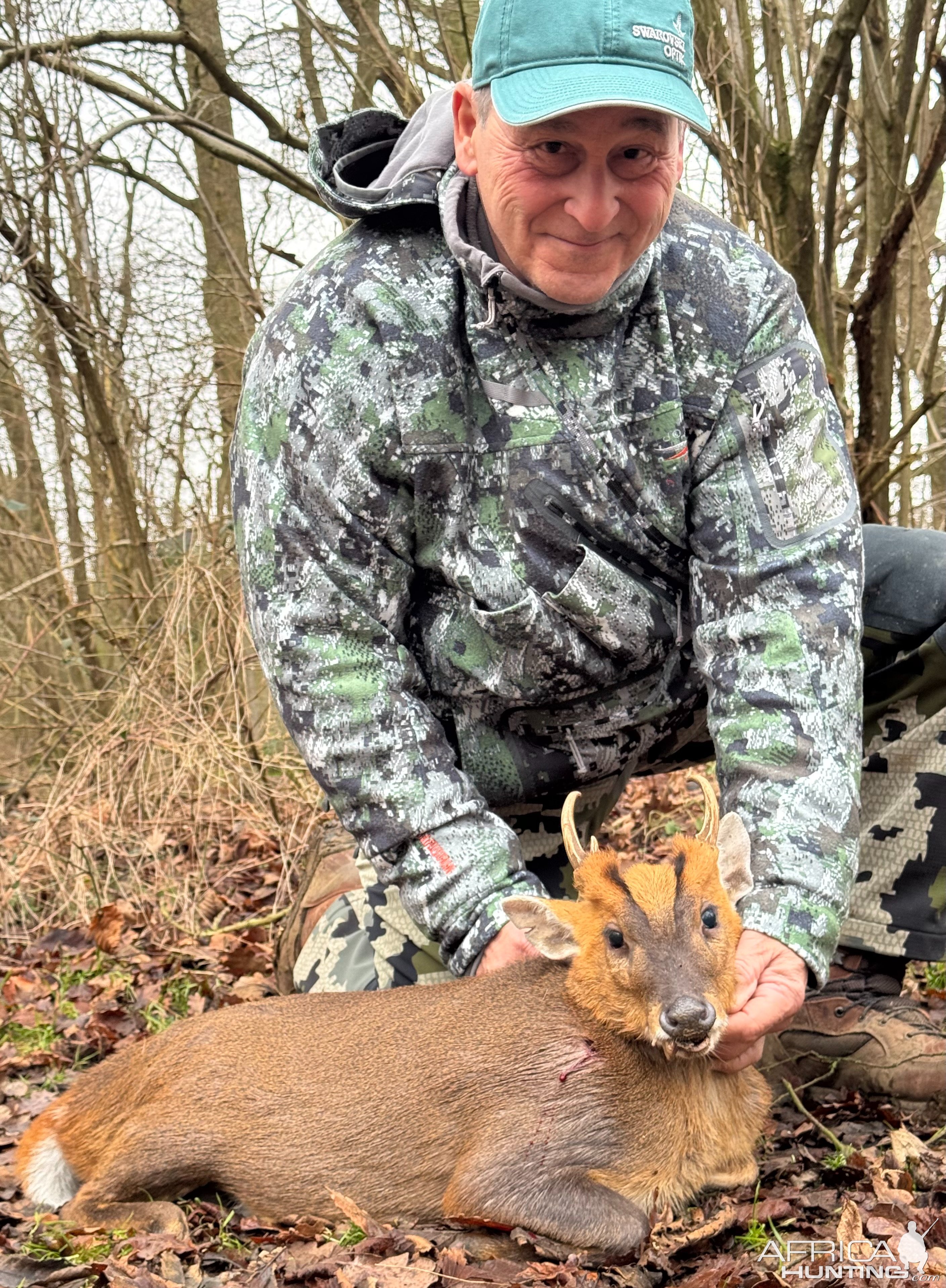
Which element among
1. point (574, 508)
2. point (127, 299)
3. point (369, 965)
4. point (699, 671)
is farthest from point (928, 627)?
point (127, 299)

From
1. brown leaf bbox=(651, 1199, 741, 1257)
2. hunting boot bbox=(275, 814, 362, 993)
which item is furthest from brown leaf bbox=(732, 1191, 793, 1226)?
hunting boot bbox=(275, 814, 362, 993)

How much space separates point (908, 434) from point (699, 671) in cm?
278

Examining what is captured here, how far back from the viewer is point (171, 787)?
687 centimetres

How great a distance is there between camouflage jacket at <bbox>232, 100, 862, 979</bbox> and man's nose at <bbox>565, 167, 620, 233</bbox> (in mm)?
290

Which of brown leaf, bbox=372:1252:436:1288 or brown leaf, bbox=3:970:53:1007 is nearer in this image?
brown leaf, bbox=372:1252:436:1288

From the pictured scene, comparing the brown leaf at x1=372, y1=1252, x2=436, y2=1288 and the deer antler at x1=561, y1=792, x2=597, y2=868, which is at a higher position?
the deer antler at x1=561, y1=792, x2=597, y2=868

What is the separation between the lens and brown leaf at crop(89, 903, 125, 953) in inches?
236

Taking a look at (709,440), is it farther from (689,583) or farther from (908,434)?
(908,434)

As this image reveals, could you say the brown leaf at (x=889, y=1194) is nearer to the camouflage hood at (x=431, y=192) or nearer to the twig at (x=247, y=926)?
the camouflage hood at (x=431, y=192)

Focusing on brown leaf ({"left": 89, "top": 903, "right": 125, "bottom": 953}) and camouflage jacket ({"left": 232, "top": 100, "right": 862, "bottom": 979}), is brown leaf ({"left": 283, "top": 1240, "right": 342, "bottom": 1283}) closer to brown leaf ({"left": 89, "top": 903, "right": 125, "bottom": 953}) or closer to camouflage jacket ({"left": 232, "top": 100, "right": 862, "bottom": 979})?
camouflage jacket ({"left": 232, "top": 100, "right": 862, "bottom": 979})

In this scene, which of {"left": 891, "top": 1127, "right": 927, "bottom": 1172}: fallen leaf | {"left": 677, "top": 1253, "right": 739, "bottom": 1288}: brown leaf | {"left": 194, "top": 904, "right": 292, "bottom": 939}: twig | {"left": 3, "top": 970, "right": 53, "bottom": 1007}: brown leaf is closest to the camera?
{"left": 677, "top": 1253, "right": 739, "bottom": 1288}: brown leaf

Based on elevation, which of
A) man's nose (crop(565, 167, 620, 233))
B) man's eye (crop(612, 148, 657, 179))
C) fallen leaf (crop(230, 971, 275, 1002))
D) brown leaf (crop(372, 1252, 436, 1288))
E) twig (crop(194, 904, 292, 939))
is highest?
man's eye (crop(612, 148, 657, 179))

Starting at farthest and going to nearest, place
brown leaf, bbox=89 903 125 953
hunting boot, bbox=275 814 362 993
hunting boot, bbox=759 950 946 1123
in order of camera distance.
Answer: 1. brown leaf, bbox=89 903 125 953
2. hunting boot, bbox=275 814 362 993
3. hunting boot, bbox=759 950 946 1123

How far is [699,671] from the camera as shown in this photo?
4.43 m
